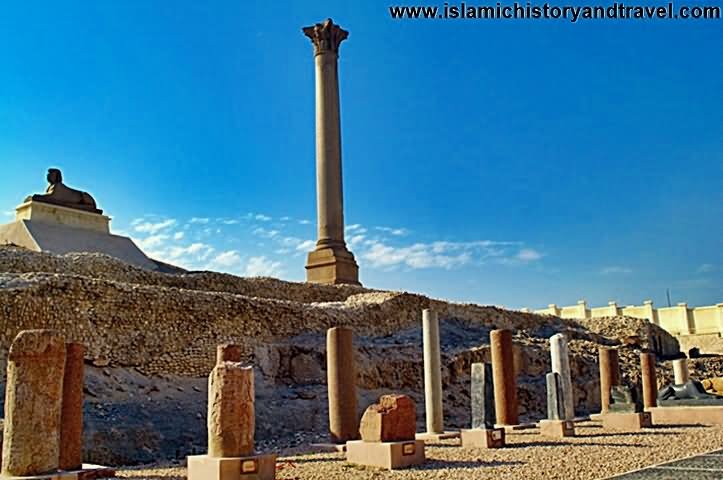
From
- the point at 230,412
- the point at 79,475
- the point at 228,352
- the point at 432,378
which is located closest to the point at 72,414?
the point at 79,475

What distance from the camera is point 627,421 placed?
15.1 metres

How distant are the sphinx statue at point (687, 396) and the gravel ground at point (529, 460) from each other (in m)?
2.25

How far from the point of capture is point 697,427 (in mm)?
14672

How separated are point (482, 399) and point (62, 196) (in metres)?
19.5

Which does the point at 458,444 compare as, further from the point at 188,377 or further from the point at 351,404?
the point at 188,377

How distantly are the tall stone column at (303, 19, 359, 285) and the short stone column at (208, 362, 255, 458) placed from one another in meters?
17.8

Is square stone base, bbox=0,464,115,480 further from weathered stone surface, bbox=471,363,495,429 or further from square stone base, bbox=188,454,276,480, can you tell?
weathered stone surface, bbox=471,363,495,429

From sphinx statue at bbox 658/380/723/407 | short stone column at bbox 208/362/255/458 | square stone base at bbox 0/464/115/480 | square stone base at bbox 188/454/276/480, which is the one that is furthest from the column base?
square stone base at bbox 188/454/276/480

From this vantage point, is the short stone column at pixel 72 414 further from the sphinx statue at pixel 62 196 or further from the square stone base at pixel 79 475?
the sphinx statue at pixel 62 196

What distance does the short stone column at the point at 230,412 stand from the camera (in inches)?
333

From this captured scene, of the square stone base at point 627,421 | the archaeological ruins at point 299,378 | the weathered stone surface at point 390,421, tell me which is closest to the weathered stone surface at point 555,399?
the archaeological ruins at point 299,378

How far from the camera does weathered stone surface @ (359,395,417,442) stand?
10.3 metres

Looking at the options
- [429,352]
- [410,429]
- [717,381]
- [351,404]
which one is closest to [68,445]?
[410,429]

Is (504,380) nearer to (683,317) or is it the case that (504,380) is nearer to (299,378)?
(299,378)
